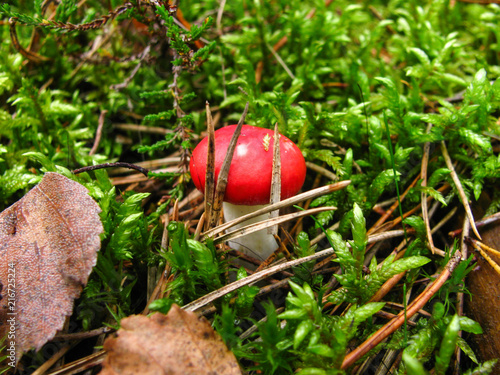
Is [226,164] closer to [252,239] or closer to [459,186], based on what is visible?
[252,239]

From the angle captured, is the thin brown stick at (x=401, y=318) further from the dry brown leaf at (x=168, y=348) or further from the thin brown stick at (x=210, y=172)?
the thin brown stick at (x=210, y=172)

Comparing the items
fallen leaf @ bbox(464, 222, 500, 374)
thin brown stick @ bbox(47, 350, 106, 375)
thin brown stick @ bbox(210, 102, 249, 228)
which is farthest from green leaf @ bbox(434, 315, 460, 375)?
thin brown stick @ bbox(47, 350, 106, 375)

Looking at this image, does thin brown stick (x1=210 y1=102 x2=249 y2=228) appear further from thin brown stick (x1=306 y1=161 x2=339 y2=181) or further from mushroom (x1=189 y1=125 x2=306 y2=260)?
thin brown stick (x1=306 y1=161 x2=339 y2=181)

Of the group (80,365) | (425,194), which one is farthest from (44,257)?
(425,194)

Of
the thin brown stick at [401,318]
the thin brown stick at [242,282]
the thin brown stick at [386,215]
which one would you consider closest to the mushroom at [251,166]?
the thin brown stick at [242,282]

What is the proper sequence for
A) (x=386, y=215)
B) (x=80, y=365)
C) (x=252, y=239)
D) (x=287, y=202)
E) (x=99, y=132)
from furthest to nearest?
(x=99, y=132), (x=386, y=215), (x=252, y=239), (x=287, y=202), (x=80, y=365)

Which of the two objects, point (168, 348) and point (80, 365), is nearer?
point (168, 348)
